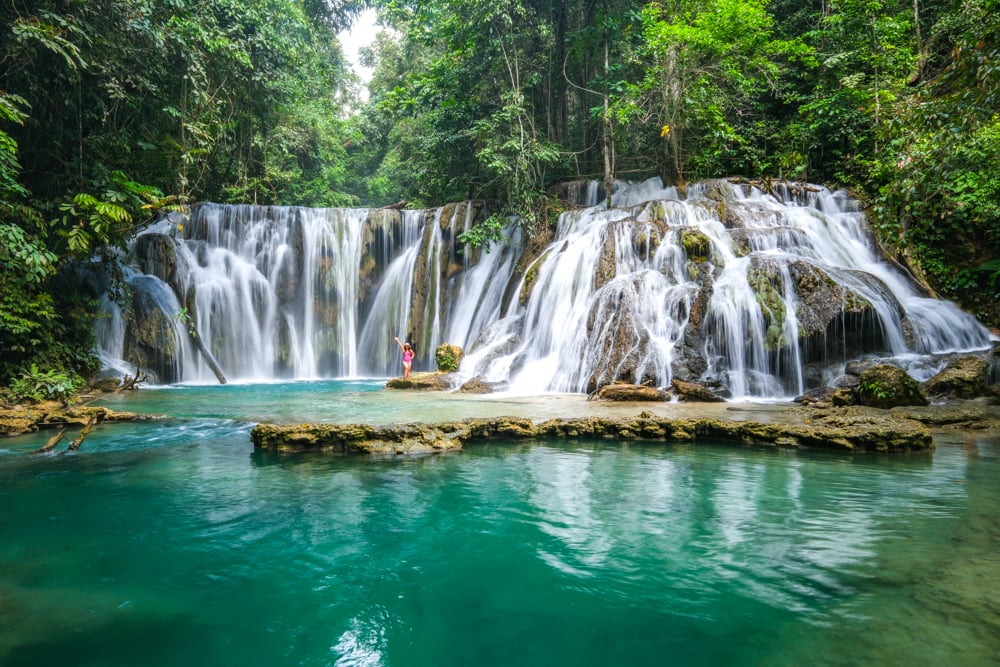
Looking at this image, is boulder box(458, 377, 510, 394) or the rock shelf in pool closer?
the rock shelf in pool

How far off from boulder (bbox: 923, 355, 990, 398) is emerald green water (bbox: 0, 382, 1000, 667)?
291cm

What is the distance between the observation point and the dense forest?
7.66m

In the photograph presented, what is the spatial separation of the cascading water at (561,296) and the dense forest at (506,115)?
4.70ft

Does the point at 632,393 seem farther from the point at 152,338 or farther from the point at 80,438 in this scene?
the point at 152,338

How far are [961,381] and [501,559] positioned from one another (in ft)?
27.8

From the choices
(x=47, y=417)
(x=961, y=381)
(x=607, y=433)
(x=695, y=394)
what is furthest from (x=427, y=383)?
(x=961, y=381)

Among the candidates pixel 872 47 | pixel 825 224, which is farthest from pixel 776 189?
pixel 872 47

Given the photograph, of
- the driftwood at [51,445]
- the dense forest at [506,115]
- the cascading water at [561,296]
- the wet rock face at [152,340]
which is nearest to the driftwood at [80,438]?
the driftwood at [51,445]

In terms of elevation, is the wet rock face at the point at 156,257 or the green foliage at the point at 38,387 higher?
the wet rock face at the point at 156,257

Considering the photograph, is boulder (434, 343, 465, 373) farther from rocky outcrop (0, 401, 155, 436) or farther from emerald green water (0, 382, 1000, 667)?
emerald green water (0, 382, 1000, 667)

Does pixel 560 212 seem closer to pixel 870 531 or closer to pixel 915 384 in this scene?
pixel 915 384

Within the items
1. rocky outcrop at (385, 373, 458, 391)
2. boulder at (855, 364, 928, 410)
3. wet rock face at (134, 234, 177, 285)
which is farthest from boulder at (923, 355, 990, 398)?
wet rock face at (134, 234, 177, 285)

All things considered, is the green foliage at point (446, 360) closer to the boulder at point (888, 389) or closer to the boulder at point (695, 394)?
the boulder at point (695, 394)

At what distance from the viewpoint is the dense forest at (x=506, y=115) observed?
7.66 metres
